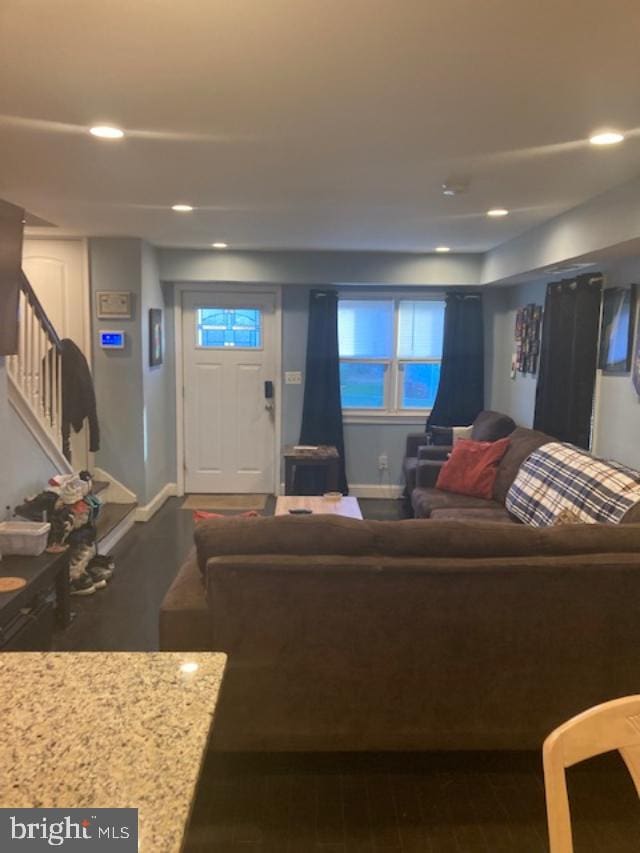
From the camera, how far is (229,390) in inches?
234

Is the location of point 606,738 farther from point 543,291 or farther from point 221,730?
point 543,291

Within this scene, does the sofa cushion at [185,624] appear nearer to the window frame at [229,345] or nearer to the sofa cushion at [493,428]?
the sofa cushion at [493,428]

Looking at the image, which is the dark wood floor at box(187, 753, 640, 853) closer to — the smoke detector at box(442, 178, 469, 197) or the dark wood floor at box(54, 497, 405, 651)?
the dark wood floor at box(54, 497, 405, 651)

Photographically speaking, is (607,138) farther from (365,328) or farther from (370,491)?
(370,491)

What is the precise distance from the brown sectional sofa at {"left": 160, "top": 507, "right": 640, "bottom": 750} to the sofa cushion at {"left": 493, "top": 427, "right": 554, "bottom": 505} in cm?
198

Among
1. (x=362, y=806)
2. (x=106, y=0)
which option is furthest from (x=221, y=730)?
(x=106, y=0)

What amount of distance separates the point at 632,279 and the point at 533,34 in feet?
7.72

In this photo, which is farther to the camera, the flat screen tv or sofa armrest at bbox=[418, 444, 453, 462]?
sofa armrest at bbox=[418, 444, 453, 462]

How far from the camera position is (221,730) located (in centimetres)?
215

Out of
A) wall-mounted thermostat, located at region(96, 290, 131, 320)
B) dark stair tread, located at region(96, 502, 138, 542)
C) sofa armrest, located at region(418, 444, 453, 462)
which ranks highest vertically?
wall-mounted thermostat, located at region(96, 290, 131, 320)

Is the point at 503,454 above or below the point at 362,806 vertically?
above

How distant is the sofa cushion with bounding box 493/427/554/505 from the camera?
416 cm

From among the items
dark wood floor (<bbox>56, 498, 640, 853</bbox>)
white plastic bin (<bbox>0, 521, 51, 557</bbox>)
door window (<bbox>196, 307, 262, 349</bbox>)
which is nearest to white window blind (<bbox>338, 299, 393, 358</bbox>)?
door window (<bbox>196, 307, 262, 349</bbox>)

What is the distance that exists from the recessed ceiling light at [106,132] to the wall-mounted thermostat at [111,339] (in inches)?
105
